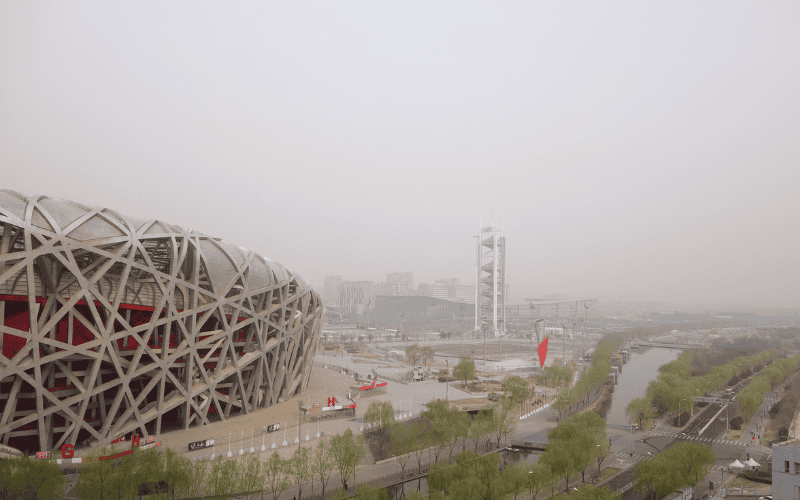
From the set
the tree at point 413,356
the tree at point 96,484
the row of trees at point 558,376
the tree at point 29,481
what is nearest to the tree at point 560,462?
the tree at point 96,484

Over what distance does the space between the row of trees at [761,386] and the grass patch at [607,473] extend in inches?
1184

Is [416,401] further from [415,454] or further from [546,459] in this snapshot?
[546,459]

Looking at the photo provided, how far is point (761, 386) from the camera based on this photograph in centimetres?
6994

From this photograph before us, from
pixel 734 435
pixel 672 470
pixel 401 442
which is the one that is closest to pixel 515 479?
pixel 401 442

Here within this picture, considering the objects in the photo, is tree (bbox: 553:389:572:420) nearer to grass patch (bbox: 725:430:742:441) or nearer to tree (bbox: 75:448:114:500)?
grass patch (bbox: 725:430:742:441)

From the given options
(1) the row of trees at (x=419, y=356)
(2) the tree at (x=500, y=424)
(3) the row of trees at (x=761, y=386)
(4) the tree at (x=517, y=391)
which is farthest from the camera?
(1) the row of trees at (x=419, y=356)

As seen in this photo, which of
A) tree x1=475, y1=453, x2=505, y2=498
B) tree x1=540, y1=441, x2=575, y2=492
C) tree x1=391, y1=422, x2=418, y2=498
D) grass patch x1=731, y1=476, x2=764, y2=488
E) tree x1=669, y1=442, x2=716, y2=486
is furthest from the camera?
grass patch x1=731, y1=476, x2=764, y2=488

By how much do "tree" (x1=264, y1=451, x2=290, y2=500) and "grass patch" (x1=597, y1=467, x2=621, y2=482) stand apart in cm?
2542

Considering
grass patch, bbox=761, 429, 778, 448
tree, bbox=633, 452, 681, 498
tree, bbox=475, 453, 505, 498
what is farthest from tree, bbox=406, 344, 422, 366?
tree, bbox=475, 453, 505, 498

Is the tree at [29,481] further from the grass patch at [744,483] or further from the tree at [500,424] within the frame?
the grass patch at [744,483]

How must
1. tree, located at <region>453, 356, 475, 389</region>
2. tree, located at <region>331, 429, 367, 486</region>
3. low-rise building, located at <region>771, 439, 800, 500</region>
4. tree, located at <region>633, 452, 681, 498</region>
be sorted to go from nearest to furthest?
1. low-rise building, located at <region>771, 439, 800, 500</region>
2. tree, located at <region>633, 452, 681, 498</region>
3. tree, located at <region>331, 429, 367, 486</region>
4. tree, located at <region>453, 356, 475, 389</region>

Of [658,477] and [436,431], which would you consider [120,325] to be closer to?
[436,431]

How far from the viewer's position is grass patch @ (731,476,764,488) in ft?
131

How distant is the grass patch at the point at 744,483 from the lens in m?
39.8
